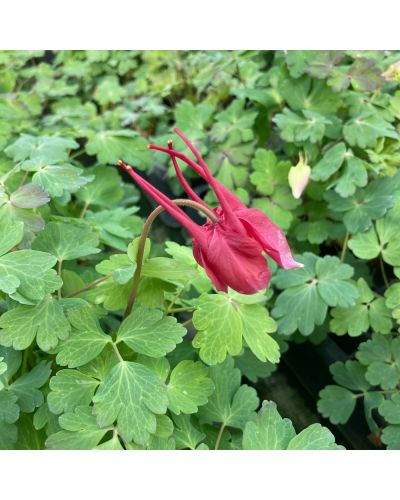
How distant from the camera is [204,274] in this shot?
983 mm

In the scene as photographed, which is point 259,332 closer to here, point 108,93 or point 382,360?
point 382,360

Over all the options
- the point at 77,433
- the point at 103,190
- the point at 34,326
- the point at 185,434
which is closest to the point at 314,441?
the point at 185,434

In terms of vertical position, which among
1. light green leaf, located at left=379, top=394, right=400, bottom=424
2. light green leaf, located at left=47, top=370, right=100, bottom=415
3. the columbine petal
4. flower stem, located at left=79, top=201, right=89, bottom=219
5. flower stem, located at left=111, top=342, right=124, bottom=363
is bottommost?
light green leaf, located at left=379, top=394, right=400, bottom=424

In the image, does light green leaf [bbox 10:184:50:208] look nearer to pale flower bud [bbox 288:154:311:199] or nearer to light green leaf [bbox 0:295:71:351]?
light green leaf [bbox 0:295:71:351]

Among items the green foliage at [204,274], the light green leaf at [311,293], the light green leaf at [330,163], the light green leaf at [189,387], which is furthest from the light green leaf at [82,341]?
the light green leaf at [330,163]

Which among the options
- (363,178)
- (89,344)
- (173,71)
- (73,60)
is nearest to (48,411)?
(89,344)

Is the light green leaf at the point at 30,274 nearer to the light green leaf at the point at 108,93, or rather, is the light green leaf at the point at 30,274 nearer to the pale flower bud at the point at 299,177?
the pale flower bud at the point at 299,177

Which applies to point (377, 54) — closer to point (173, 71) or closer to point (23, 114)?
point (173, 71)

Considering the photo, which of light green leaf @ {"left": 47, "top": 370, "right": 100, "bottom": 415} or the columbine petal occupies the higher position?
the columbine petal

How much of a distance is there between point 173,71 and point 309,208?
952 millimetres

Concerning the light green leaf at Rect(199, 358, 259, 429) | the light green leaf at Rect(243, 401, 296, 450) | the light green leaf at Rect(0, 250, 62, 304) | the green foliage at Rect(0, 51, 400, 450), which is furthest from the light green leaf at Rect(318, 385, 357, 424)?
the light green leaf at Rect(0, 250, 62, 304)

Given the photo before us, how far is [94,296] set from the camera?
911 millimetres

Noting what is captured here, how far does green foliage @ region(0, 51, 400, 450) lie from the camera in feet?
2.55

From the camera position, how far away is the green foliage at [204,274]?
0.78 meters
